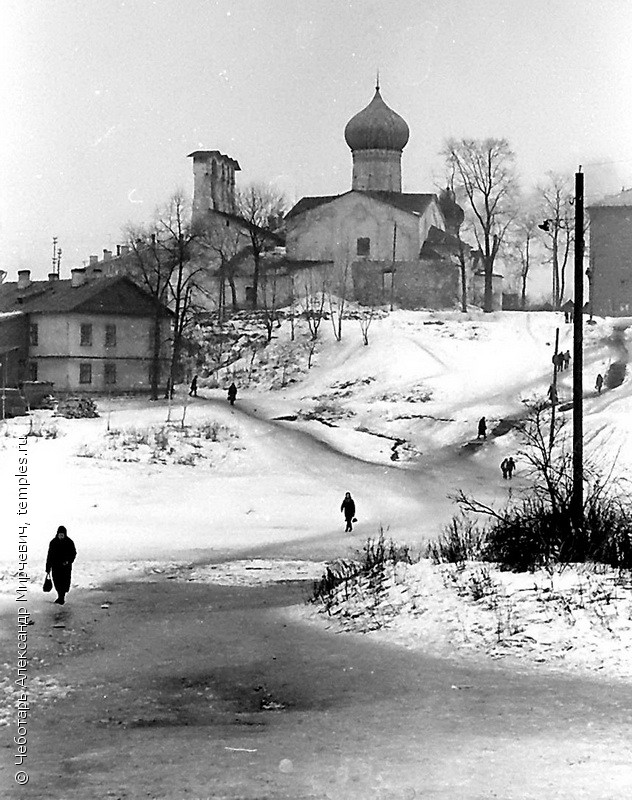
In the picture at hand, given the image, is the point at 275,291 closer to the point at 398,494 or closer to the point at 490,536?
the point at 398,494

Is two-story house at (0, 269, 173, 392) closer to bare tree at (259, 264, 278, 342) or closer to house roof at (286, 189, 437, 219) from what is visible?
bare tree at (259, 264, 278, 342)

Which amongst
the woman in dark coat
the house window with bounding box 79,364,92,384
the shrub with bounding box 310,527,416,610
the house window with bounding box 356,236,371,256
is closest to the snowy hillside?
the house window with bounding box 356,236,371,256

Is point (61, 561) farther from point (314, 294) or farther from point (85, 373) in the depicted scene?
point (314, 294)

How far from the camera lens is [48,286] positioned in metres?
29.7

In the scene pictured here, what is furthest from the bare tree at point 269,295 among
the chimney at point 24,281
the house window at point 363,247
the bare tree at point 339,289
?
the chimney at point 24,281

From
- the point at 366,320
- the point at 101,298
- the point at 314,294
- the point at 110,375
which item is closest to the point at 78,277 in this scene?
the point at 101,298

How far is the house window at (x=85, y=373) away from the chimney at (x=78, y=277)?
18.5 ft

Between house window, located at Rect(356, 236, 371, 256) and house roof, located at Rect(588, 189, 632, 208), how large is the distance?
9.64 meters

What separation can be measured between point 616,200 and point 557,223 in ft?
83.1

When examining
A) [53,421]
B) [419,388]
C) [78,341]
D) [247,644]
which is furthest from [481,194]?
[247,644]

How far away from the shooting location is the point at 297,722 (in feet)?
29.1

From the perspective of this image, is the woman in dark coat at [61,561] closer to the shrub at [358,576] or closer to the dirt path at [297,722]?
the dirt path at [297,722]

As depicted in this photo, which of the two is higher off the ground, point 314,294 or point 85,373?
point 314,294

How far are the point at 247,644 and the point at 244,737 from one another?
364 centimetres
